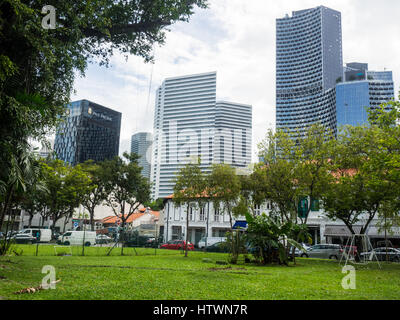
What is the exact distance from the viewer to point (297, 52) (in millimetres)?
189875

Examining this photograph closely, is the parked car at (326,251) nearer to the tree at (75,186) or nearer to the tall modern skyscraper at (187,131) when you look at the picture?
the tall modern skyscraper at (187,131)

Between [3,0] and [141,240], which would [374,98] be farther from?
[3,0]

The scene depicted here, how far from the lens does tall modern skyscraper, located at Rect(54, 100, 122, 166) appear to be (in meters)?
49.3

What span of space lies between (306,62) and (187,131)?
14058 cm

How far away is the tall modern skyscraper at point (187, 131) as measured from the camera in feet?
179

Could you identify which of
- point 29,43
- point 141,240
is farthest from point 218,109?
point 29,43

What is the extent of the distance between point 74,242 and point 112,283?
84.6 ft

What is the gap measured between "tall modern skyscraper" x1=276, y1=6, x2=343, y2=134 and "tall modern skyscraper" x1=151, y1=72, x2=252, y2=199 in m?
87.1

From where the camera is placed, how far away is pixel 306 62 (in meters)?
184

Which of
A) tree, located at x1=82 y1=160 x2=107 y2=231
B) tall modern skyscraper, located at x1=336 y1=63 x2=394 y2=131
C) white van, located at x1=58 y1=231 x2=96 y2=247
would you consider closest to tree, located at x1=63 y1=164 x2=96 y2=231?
tree, located at x1=82 y1=160 x2=107 y2=231

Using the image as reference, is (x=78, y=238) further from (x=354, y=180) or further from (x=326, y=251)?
(x=354, y=180)

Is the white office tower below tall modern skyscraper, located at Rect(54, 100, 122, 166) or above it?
above

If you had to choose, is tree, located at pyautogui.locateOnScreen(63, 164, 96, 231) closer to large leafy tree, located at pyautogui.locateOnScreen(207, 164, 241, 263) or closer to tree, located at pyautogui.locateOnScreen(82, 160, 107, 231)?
tree, located at pyautogui.locateOnScreen(82, 160, 107, 231)

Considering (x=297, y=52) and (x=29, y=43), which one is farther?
(x=297, y=52)
